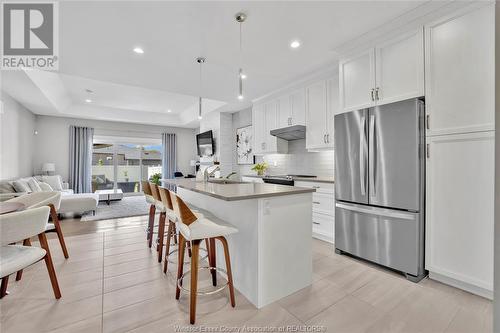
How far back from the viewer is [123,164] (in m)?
8.48

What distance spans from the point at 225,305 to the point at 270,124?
12.1 ft

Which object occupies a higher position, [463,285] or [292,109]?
[292,109]

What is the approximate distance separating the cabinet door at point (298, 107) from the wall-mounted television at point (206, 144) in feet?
10.6

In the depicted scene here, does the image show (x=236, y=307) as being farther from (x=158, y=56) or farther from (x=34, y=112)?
(x=34, y=112)

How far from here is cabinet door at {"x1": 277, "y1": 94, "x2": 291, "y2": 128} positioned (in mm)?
4316

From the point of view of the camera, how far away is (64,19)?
7.35 ft

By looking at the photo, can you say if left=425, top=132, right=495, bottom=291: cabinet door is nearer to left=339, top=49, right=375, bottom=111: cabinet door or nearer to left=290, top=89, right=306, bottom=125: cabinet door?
left=339, top=49, right=375, bottom=111: cabinet door

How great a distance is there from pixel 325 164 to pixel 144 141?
279 inches

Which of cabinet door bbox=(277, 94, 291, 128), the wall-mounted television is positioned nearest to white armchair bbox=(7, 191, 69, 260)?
cabinet door bbox=(277, 94, 291, 128)

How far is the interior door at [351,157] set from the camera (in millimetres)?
2531

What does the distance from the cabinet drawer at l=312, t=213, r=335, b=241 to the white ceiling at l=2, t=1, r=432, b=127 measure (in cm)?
231

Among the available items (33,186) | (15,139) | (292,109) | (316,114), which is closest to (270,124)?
(292,109)

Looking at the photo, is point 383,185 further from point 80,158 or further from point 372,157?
point 80,158

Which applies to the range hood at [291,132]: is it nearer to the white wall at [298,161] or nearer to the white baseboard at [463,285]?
the white wall at [298,161]
